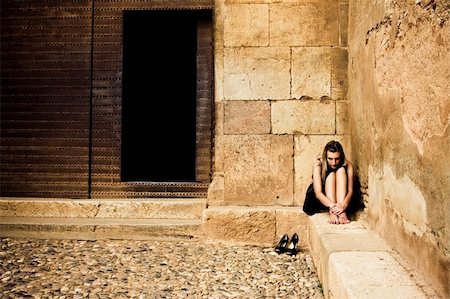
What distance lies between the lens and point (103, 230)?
14.3 feet

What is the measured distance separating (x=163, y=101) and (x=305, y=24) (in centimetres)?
421

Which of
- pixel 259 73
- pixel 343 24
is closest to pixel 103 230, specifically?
pixel 259 73

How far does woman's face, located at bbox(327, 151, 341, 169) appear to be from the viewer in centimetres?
374

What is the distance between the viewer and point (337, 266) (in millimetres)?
2361

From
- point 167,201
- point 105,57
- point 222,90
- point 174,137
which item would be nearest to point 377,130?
point 222,90

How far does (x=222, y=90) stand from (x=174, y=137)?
4005mm

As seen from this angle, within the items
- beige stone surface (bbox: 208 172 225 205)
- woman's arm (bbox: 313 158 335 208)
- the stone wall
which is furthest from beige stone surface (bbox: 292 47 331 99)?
beige stone surface (bbox: 208 172 225 205)

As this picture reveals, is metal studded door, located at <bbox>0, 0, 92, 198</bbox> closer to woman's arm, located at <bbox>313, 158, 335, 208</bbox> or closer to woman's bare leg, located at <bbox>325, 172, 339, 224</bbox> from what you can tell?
woman's arm, located at <bbox>313, 158, 335, 208</bbox>

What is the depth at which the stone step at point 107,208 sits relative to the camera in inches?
186

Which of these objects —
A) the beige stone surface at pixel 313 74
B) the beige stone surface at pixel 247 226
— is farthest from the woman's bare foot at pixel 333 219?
the beige stone surface at pixel 313 74

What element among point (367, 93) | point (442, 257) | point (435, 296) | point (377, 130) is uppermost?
point (367, 93)

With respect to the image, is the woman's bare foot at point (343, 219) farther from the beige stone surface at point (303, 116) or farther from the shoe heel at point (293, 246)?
the beige stone surface at point (303, 116)

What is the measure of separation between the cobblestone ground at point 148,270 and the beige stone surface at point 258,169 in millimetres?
606

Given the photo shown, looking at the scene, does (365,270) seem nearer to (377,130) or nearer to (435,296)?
(435,296)
